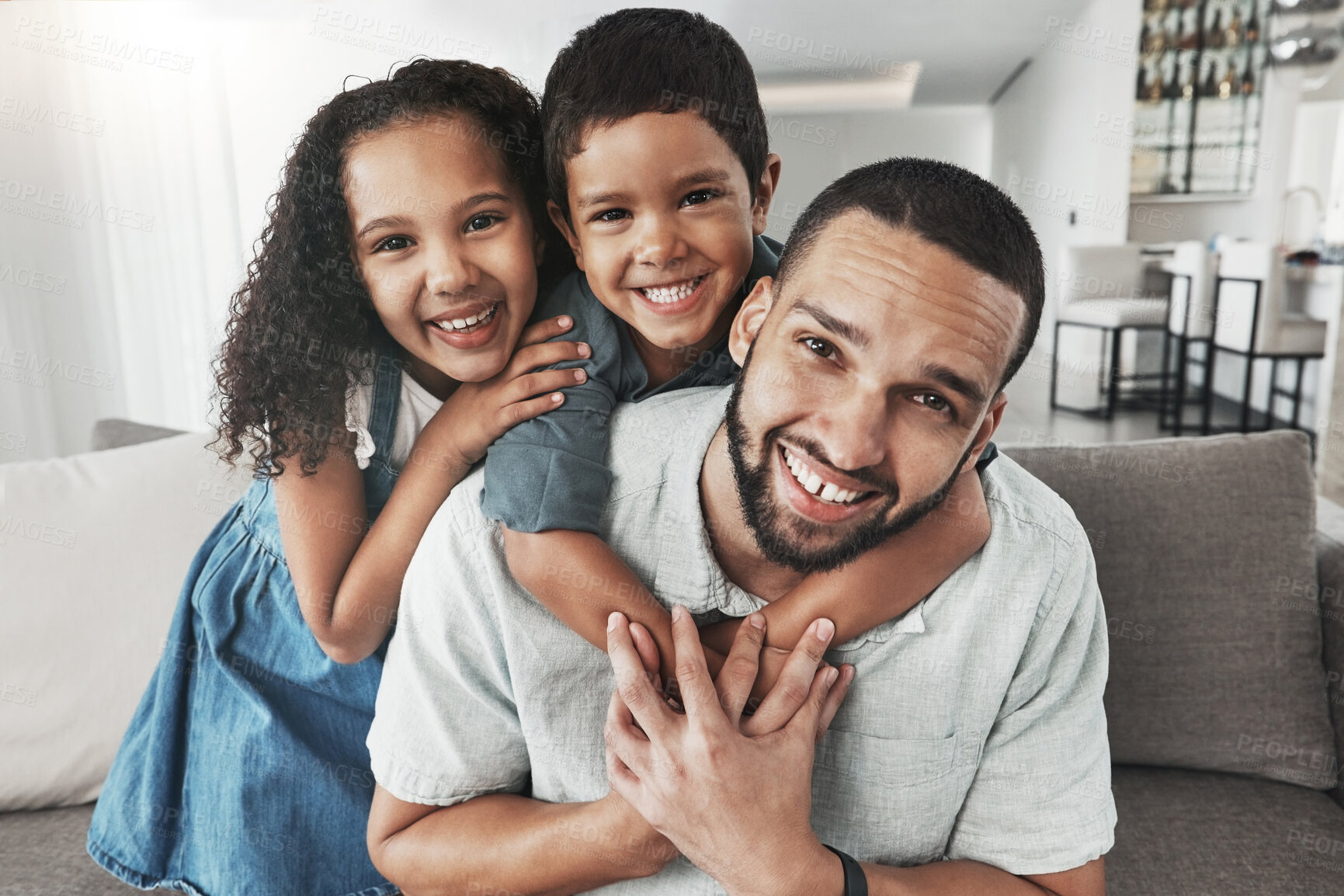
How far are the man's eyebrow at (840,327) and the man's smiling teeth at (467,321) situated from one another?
46cm

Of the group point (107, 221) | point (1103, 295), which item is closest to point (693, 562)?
point (107, 221)

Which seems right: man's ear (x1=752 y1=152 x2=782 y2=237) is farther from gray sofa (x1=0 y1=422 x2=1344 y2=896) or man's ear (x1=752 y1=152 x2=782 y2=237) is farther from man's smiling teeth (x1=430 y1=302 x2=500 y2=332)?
gray sofa (x1=0 y1=422 x2=1344 y2=896)

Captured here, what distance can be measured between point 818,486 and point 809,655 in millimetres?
182

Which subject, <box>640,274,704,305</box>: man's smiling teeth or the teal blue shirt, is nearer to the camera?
the teal blue shirt

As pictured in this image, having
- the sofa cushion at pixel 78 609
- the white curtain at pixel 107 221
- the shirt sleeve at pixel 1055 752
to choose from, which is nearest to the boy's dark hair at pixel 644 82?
the shirt sleeve at pixel 1055 752

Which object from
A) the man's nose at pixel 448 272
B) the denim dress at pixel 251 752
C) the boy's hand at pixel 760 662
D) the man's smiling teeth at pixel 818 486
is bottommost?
the denim dress at pixel 251 752

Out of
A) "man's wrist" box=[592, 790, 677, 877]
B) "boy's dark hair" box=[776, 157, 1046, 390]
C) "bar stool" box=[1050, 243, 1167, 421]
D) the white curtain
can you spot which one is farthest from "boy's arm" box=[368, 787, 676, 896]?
"bar stool" box=[1050, 243, 1167, 421]

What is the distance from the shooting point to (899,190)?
3.36 feet

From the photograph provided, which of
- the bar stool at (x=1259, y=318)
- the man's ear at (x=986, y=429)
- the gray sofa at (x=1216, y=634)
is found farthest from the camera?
the bar stool at (x=1259, y=318)

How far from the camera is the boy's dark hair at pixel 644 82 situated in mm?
1175

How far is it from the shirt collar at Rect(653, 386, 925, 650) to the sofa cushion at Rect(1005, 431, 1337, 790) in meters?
0.61

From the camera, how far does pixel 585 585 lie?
1056 millimetres

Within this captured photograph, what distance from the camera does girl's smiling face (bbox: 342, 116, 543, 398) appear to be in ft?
3.99

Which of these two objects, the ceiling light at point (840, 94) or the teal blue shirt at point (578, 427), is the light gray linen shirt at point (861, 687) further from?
the ceiling light at point (840, 94)
